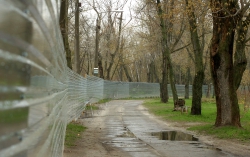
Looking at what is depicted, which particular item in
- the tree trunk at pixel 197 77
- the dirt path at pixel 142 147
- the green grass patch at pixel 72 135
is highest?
the tree trunk at pixel 197 77

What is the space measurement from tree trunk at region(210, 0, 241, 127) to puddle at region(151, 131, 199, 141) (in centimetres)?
147

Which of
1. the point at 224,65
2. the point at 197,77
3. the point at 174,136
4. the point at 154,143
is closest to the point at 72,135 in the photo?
the point at 154,143

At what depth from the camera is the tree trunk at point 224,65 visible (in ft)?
49.0

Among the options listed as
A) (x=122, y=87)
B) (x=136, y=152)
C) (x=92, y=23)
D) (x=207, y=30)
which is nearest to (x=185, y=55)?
(x=122, y=87)

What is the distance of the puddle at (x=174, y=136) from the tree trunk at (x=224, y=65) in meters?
1.47

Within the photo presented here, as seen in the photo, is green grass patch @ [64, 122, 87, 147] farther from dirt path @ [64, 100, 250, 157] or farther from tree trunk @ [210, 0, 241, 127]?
tree trunk @ [210, 0, 241, 127]

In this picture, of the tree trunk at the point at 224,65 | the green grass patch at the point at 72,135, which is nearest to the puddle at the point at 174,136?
the tree trunk at the point at 224,65

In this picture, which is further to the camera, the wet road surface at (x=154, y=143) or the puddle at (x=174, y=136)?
the puddle at (x=174, y=136)

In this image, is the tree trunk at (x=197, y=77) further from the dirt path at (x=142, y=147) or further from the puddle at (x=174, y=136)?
the dirt path at (x=142, y=147)

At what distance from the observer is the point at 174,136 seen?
14633 millimetres

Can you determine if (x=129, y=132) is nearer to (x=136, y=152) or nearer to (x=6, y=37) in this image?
(x=136, y=152)

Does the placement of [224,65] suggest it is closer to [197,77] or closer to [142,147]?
[142,147]

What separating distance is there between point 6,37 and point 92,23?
47626mm

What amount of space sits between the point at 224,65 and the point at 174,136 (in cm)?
319
